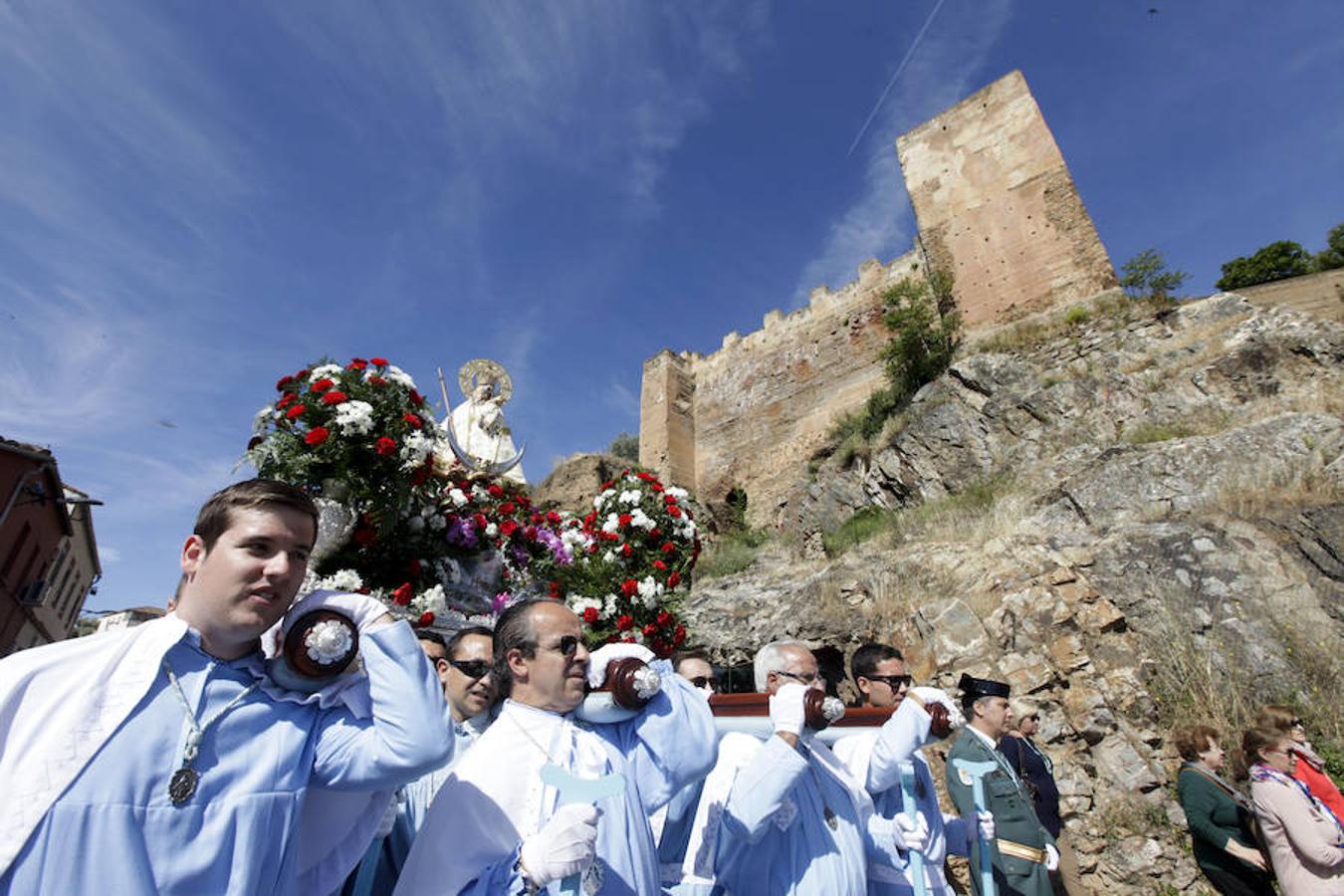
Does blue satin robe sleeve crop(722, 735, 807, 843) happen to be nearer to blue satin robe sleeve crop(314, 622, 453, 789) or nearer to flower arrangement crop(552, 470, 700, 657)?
blue satin robe sleeve crop(314, 622, 453, 789)

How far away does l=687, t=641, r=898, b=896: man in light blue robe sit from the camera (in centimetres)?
248

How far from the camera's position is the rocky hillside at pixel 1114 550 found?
6270 millimetres

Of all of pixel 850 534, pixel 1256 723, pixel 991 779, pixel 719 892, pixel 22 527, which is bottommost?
pixel 719 892

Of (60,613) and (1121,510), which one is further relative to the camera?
(60,613)

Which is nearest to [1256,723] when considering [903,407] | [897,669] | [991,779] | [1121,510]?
[991,779]

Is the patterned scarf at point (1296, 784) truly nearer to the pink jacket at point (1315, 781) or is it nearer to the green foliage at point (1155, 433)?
the pink jacket at point (1315, 781)

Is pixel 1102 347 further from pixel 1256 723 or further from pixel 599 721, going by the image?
pixel 599 721

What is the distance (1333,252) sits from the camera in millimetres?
21922

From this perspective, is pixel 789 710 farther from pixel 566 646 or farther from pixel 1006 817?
pixel 1006 817

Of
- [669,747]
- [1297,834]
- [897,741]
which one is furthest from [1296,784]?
[669,747]

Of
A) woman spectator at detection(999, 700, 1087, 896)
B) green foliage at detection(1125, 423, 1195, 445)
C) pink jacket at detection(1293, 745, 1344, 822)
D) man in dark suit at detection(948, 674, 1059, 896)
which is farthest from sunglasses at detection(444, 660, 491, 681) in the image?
green foliage at detection(1125, 423, 1195, 445)

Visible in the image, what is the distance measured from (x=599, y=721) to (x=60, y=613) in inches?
1139

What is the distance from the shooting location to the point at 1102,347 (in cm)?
1309

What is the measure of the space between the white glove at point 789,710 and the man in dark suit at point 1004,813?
238 centimetres
